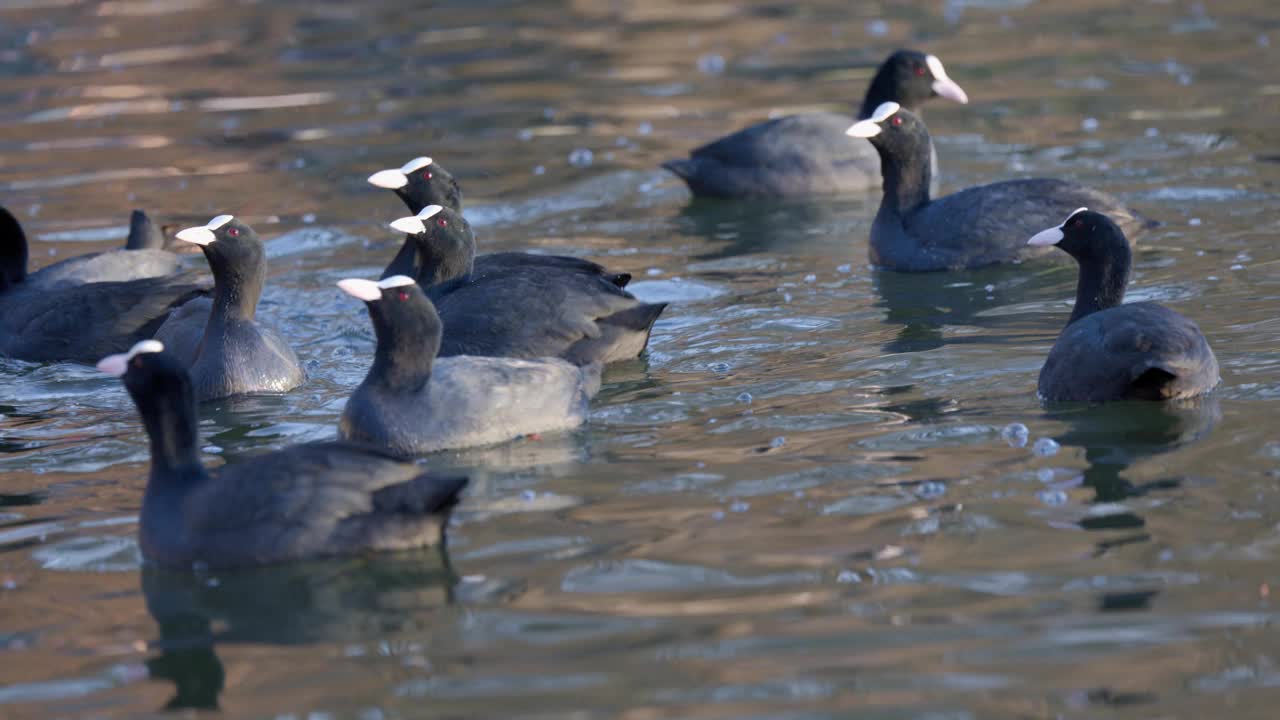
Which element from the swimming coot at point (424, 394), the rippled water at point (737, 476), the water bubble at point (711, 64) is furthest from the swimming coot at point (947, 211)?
the water bubble at point (711, 64)

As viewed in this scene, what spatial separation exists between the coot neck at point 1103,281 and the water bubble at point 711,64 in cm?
1116

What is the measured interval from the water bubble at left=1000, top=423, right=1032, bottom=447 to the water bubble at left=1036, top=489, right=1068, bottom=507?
0.68m

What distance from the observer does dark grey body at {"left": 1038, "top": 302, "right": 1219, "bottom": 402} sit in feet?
24.3

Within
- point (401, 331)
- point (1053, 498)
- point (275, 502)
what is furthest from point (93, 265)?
point (1053, 498)

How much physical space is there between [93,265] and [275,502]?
17.0ft

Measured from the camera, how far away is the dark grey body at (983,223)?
10805 mm

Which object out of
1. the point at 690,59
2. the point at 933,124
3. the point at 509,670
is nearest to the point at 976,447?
the point at 509,670

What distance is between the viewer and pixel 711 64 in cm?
1966

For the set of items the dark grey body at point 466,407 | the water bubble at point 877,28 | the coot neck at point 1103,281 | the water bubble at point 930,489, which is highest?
the water bubble at point 877,28

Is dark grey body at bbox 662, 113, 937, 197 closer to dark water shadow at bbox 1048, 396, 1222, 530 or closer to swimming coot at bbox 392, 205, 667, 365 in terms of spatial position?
swimming coot at bbox 392, 205, 667, 365

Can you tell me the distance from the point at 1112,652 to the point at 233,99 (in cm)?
1613

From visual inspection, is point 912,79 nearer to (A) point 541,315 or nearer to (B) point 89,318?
(A) point 541,315

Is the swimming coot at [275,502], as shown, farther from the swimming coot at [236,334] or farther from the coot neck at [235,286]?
the coot neck at [235,286]

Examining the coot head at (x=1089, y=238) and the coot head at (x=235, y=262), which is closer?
the coot head at (x=1089, y=238)
